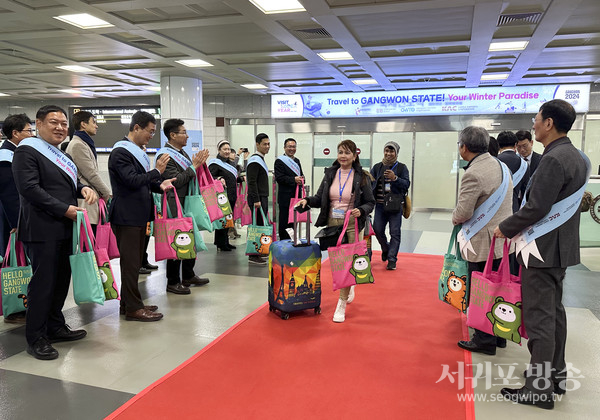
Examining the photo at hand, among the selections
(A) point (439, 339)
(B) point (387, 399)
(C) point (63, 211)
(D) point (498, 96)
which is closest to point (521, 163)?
(A) point (439, 339)

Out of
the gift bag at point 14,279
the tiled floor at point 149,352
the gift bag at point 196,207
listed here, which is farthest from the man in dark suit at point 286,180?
the gift bag at point 14,279

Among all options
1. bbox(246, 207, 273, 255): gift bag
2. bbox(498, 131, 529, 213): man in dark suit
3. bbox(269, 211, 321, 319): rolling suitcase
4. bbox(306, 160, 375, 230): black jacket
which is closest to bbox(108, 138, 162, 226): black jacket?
bbox(269, 211, 321, 319): rolling suitcase

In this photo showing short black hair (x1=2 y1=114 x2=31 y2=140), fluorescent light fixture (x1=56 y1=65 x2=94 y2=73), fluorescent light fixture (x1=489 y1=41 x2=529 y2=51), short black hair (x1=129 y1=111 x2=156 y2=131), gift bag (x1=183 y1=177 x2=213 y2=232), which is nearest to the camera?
short black hair (x1=129 y1=111 x2=156 y2=131)

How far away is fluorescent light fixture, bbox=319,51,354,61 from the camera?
7810 mm

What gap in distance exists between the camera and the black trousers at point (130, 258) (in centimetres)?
396

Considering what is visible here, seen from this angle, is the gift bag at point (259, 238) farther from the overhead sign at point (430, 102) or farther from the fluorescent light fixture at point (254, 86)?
the overhead sign at point (430, 102)

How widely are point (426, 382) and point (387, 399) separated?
0.37 m

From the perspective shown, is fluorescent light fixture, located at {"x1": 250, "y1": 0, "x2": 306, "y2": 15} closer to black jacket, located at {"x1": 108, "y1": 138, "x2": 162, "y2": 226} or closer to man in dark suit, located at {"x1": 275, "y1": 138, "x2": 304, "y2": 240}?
man in dark suit, located at {"x1": 275, "y1": 138, "x2": 304, "y2": 240}

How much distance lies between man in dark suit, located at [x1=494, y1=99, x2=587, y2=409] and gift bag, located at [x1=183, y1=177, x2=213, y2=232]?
9.88 feet

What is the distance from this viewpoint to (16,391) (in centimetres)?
280

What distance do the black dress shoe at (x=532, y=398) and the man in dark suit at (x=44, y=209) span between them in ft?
10.4

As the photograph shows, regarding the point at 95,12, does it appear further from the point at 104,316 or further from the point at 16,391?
the point at 16,391

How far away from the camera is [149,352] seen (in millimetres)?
3371

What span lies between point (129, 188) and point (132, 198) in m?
0.09
